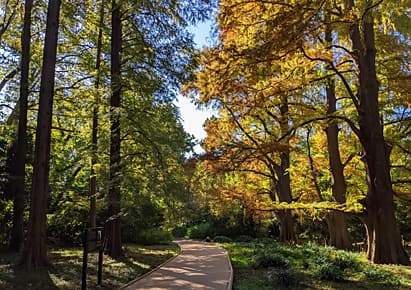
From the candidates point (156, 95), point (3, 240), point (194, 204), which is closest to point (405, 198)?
point (156, 95)

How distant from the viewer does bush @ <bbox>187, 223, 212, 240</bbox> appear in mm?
25125

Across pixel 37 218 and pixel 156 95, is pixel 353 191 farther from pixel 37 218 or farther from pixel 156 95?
pixel 37 218

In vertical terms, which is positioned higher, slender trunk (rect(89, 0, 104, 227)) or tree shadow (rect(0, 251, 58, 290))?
slender trunk (rect(89, 0, 104, 227))

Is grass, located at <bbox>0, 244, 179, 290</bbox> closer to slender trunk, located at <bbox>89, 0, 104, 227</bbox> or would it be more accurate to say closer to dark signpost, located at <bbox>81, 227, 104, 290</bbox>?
dark signpost, located at <bbox>81, 227, 104, 290</bbox>

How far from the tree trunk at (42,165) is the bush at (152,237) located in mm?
10093

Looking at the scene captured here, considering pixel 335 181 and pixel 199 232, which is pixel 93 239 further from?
pixel 199 232

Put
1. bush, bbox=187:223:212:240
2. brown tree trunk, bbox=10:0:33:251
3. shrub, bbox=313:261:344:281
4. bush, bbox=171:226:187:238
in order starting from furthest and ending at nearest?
bush, bbox=171:226:187:238, bush, bbox=187:223:212:240, brown tree trunk, bbox=10:0:33:251, shrub, bbox=313:261:344:281

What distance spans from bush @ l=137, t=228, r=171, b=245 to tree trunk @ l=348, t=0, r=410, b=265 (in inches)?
428

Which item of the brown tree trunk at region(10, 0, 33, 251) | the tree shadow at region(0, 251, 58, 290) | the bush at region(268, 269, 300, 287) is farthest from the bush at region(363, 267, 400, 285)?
the brown tree trunk at region(10, 0, 33, 251)

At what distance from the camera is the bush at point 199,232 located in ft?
82.4

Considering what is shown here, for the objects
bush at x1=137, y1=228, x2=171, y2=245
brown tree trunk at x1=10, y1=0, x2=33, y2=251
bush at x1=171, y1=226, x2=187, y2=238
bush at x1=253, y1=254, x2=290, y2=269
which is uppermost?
brown tree trunk at x1=10, y1=0, x2=33, y2=251

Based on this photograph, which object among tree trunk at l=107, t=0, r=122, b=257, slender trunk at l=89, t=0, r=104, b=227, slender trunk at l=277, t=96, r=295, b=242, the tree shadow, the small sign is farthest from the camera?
slender trunk at l=277, t=96, r=295, b=242

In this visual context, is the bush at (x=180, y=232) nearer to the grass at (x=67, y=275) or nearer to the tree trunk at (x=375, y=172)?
the grass at (x=67, y=275)

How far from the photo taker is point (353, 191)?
54.5ft
